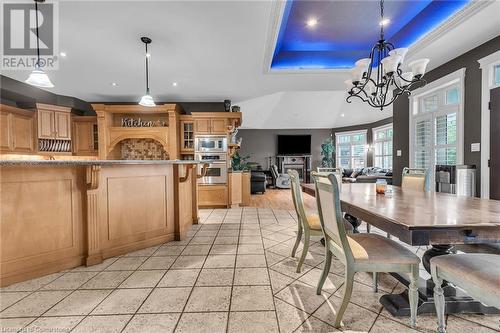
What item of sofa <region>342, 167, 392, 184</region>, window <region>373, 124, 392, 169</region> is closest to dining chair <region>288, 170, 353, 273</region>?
sofa <region>342, 167, 392, 184</region>

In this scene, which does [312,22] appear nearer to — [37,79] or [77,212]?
[37,79]

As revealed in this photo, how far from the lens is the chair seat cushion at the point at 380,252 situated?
1.36 m

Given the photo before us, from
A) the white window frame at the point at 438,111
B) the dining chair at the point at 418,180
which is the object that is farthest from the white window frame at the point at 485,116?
the dining chair at the point at 418,180

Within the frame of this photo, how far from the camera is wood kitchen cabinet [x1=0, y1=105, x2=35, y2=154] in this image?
14.0 ft

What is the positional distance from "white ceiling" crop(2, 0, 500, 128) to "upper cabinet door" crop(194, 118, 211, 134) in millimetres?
602

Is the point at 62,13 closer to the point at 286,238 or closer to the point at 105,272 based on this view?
the point at 105,272

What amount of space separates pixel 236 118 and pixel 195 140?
1.11 meters

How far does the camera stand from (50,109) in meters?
4.86

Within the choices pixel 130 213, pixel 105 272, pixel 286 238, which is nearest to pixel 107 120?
pixel 130 213

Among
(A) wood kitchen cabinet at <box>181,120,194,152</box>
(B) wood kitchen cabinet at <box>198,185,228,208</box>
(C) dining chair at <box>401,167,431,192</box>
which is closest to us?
(C) dining chair at <box>401,167,431,192</box>

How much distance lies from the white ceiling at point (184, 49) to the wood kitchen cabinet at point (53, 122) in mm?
455

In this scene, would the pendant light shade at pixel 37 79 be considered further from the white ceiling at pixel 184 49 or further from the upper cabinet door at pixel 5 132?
the upper cabinet door at pixel 5 132

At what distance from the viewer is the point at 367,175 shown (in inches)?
275

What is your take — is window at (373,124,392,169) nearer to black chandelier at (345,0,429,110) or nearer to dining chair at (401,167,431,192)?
dining chair at (401,167,431,192)
